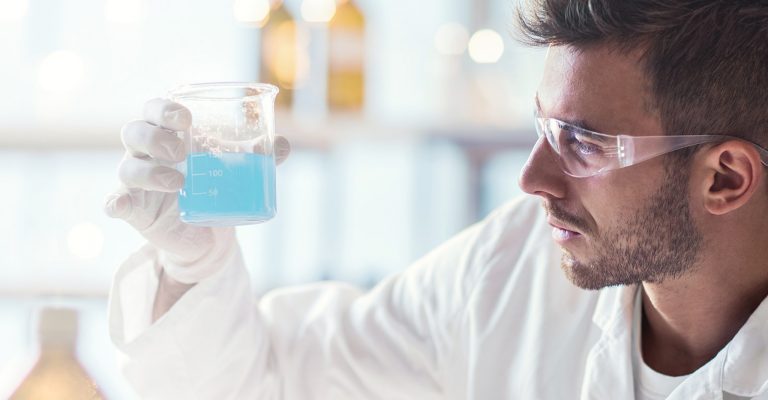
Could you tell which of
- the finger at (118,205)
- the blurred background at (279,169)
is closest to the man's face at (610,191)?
the finger at (118,205)

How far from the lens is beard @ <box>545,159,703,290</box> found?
147cm

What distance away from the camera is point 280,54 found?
2361mm

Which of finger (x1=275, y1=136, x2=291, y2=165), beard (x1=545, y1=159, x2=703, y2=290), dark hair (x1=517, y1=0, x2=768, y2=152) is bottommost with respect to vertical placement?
beard (x1=545, y1=159, x2=703, y2=290)

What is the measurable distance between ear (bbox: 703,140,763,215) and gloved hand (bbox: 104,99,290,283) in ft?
2.06

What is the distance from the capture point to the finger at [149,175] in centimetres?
134

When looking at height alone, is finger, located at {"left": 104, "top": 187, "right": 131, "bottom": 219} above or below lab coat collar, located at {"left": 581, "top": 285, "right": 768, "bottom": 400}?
above

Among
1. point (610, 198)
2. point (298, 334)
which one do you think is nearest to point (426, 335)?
point (298, 334)

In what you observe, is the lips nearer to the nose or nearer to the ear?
the nose

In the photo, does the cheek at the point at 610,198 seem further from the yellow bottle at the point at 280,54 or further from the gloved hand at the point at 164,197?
the yellow bottle at the point at 280,54

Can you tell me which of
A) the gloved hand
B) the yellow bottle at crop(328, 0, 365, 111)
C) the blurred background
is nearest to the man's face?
the gloved hand

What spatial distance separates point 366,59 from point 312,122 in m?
0.23

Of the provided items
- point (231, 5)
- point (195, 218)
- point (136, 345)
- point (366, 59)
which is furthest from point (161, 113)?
point (231, 5)

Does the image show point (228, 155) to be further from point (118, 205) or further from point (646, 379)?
point (646, 379)

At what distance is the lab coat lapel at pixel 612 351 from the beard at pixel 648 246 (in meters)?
0.12
